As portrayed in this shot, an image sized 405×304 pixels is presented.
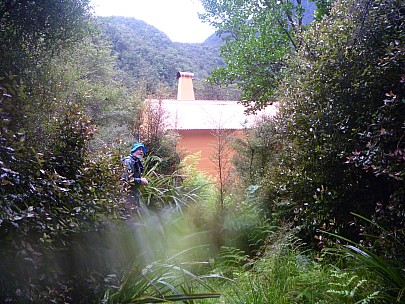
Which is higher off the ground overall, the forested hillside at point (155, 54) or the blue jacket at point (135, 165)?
the forested hillside at point (155, 54)

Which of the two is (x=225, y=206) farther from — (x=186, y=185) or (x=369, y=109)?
(x=369, y=109)

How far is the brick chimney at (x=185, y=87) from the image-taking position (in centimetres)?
1170

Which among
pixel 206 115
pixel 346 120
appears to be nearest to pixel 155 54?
pixel 206 115

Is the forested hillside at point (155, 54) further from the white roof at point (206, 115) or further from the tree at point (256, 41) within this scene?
the tree at point (256, 41)

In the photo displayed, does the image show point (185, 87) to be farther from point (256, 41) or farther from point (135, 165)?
point (135, 165)

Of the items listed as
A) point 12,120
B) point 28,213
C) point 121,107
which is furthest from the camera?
point 121,107

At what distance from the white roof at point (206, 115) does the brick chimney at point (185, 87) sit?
1123mm

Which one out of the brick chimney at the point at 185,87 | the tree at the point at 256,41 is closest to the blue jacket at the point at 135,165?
the tree at the point at 256,41

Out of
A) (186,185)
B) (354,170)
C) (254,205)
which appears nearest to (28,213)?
(354,170)

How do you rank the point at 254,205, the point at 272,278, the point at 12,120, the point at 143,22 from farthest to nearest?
the point at 143,22 < the point at 254,205 < the point at 272,278 < the point at 12,120

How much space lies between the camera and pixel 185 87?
1186 cm

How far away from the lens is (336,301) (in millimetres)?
2906

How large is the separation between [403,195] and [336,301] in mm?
943

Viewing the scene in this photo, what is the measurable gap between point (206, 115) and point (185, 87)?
3008 mm
